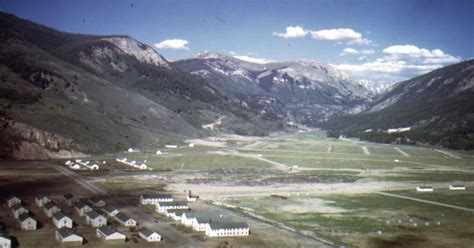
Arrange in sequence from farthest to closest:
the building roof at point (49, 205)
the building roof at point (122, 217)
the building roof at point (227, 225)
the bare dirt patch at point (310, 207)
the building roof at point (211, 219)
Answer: the bare dirt patch at point (310, 207) < the building roof at point (49, 205) < the building roof at point (122, 217) < the building roof at point (211, 219) < the building roof at point (227, 225)

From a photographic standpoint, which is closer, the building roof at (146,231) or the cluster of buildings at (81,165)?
the building roof at (146,231)

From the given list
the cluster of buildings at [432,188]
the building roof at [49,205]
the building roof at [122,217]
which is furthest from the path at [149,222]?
the cluster of buildings at [432,188]

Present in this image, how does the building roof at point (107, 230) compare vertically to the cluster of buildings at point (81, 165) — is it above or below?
below

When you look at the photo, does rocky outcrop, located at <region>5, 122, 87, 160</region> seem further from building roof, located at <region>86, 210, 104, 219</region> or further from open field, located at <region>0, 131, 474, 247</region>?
building roof, located at <region>86, 210, 104, 219</region>

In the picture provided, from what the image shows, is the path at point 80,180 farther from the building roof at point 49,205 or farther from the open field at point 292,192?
the building roof at point 49,205

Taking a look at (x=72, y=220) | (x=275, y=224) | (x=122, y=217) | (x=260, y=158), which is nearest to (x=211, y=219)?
(x=275, y=224)

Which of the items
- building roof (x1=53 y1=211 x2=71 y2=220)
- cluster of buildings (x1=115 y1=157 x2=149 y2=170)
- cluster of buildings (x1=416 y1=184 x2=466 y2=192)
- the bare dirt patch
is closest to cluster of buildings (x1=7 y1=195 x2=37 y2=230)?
building roof (x1=53 y1=211 x2=71 y2=220)

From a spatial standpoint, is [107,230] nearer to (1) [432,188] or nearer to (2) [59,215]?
(2) [59,215]
